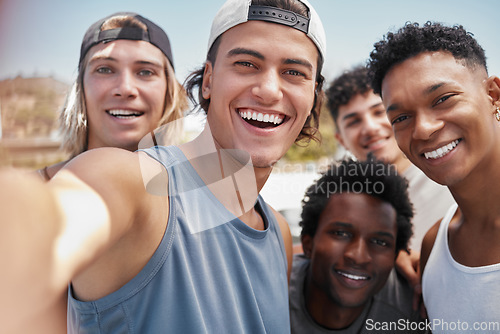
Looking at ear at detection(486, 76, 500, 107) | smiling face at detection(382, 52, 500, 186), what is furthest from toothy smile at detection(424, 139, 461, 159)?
ear at detection(486, 76, 500, 107)

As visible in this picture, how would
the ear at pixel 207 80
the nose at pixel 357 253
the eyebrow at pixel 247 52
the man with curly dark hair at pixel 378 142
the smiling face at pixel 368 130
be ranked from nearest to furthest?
the eyebrow at pixel 247 52
the ear at pixel 207 80
the nose at pixel 357 253
the man with curly dark hair at pixel 378 142
the smiling face at pixel 368 130

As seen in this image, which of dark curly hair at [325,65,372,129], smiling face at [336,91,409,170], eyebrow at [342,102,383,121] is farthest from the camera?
dark curly hair at [325,65,372,129]

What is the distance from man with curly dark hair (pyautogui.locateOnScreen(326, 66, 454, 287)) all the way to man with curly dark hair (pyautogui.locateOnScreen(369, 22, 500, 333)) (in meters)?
0.65

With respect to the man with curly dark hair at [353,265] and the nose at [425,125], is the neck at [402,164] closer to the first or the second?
the man with curly dark hair at [353,265]

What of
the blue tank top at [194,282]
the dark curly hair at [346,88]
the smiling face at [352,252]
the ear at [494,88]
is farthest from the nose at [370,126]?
the blue tank top at [194,282]

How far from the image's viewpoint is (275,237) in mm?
1764

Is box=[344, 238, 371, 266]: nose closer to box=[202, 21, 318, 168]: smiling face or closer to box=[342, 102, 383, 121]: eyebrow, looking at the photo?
box=[202, 21, 318, 168]: smiling face

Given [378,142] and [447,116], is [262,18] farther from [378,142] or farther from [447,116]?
[378,142]

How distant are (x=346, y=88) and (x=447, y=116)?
7.02 feet

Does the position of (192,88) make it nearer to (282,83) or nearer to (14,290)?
(282,83)

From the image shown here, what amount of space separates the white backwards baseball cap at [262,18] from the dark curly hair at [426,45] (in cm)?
44

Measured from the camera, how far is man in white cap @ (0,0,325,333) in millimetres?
729

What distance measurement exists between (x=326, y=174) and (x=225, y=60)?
4.98 feet

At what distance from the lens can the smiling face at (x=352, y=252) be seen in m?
2.29
